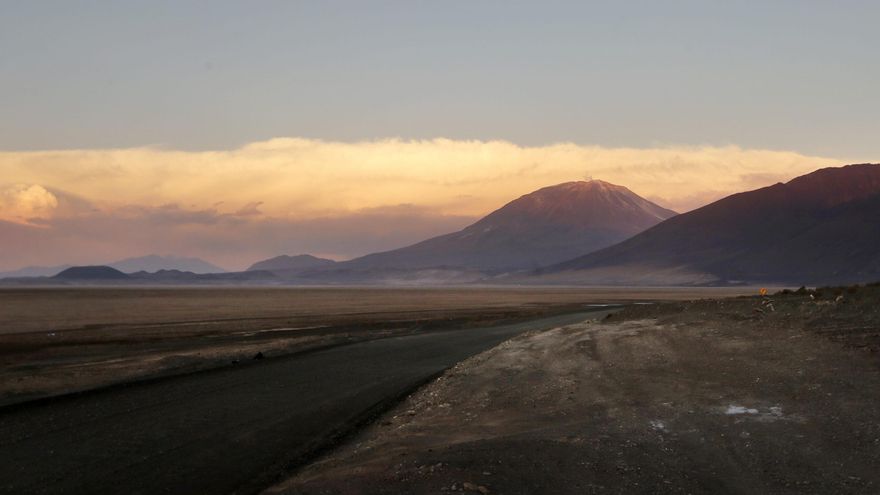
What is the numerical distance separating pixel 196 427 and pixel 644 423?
32.7ft

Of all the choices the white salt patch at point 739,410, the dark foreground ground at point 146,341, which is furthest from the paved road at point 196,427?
the white salt patch at point 739,410

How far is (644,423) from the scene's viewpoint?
1554 cm

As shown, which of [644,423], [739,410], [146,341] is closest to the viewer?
[644,423]

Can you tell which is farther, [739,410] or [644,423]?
[739,410]

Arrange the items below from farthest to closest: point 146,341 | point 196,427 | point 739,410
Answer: point 146,341 < point 196,427 < point 739,410

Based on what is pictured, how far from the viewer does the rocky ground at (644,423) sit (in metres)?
12.0

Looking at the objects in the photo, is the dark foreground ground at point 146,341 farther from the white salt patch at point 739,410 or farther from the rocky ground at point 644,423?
Answer: the white salt patch at point 739,410

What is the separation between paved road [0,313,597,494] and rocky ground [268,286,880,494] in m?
1.32

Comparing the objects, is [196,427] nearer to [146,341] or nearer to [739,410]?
[739,410]

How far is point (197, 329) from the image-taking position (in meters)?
46.7

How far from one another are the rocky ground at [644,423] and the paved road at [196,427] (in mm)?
1316

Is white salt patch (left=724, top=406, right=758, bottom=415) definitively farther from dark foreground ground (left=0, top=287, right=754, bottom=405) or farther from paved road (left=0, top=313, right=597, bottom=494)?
dark foreground ground (left=0, top=287, right=754, bottom=405)

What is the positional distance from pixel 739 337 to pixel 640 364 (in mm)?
6317

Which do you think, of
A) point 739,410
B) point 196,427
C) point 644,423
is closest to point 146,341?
point 196,427
